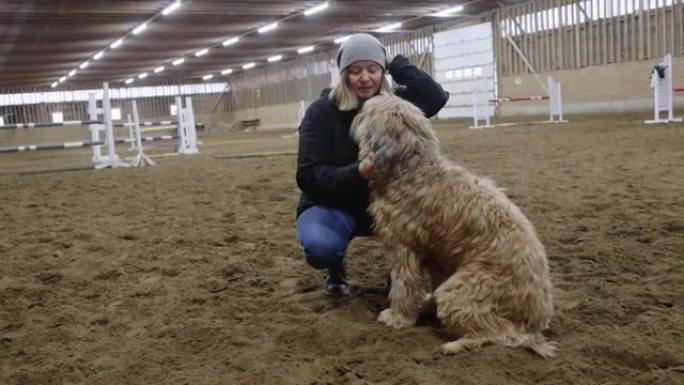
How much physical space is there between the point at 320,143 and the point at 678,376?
2.00 metres

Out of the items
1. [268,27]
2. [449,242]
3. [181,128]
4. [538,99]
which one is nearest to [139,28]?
[268,27]

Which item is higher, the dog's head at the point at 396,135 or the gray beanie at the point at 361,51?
the gray beanie at the point at 361,51

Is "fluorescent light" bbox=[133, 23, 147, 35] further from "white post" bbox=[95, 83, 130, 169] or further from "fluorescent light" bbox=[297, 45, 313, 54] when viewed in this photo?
"white post" bbox=[95, 83, 130, 169]

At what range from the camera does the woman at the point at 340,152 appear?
10.5ft

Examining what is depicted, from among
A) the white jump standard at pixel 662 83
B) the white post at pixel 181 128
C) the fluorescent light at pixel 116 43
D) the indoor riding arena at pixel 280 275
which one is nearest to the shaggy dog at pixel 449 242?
the indoor riding arena at pixel 280 275

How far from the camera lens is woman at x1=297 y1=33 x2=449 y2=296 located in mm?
3211

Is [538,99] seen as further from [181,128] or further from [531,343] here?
[531,343]

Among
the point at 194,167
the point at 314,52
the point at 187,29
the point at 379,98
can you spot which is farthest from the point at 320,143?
the point at 314,52

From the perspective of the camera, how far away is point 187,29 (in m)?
27.5

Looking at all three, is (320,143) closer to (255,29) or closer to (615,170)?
(615,170)

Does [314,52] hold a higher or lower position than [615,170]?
higher

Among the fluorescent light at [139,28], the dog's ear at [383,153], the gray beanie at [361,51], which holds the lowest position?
the dog's ear at [383,153]

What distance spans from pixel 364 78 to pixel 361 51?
0.14 metres

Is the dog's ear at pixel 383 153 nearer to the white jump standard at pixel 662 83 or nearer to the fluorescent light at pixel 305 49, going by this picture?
the white jump standard at pixel 662 83
